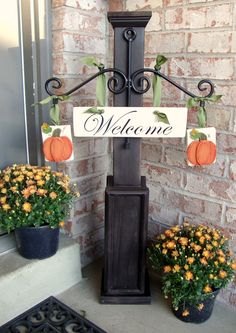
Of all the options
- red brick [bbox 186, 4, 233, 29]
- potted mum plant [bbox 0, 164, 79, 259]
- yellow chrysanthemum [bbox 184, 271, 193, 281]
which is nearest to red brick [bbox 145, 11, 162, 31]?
red brick [bbox 186, 4, 233, 29]

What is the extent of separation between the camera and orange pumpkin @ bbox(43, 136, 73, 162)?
111 cm

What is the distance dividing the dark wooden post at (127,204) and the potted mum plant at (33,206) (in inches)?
7.2

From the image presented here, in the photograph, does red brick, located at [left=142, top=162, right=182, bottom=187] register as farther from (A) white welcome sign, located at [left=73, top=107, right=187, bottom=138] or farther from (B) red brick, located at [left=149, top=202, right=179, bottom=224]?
(A) white welcome sign, located at [left=73, top=107, right=187, bottom=138]

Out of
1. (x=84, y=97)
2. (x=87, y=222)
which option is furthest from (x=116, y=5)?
(x=87, y=222)

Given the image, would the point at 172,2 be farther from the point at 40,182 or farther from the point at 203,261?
the point at 203,261

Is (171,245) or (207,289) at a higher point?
(171,245)

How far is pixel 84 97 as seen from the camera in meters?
1.39

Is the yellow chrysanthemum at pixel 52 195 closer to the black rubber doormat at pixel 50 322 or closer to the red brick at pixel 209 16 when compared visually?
the black rubber doormat at pixel 50 322

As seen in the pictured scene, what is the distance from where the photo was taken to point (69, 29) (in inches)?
50.9

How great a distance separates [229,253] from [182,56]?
0.71 meters

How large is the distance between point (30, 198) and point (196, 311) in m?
0.68

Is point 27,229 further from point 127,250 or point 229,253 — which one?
point 229,253

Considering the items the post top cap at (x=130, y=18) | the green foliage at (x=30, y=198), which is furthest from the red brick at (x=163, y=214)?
the post top cap at (x=130, y=18)

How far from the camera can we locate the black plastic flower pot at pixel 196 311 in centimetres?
115
